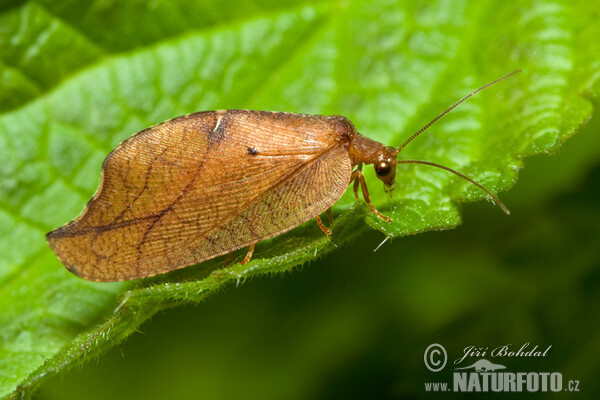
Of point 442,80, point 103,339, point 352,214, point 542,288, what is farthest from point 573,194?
point 103,339

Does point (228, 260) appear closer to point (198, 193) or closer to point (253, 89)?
point (198, 193)

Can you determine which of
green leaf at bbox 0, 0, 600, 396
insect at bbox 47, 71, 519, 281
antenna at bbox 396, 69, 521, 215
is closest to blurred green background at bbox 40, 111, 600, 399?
green leaf at bbox 0, 0, 600, 396

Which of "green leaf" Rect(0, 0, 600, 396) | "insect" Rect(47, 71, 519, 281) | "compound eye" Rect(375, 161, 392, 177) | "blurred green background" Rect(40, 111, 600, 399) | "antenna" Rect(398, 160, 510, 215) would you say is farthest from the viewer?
"blurred green background" Rect(40, 111, 600, 399)

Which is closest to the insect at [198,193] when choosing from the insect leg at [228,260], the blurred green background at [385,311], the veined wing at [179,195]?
the veined wing at [179,195]

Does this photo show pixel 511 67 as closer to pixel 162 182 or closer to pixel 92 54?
pixel 162 182

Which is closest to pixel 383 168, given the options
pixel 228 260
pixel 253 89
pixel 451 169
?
pixel 451 169

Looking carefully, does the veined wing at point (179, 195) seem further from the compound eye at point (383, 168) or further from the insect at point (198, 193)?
the compound eye at point (383, 168)

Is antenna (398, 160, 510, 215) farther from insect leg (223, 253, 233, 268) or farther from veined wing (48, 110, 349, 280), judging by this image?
insect leg (223, 253, 233, 268)

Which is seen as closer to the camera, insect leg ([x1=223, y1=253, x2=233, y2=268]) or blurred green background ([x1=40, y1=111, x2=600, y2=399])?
insect leg ([x1=223, y1=253, x2=233, y2=268])
